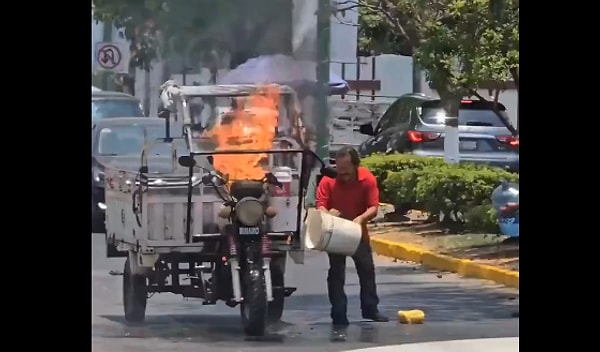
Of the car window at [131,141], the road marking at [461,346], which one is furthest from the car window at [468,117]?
the car window at [131,141]

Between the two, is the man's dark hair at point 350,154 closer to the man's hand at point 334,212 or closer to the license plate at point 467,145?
the man's hand at point 334,212

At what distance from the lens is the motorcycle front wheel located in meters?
7.88

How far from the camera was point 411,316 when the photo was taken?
8.08 metres

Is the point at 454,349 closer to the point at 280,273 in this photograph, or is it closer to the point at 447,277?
the point at 447,277

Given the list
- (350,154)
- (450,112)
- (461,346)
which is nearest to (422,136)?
(450,112)

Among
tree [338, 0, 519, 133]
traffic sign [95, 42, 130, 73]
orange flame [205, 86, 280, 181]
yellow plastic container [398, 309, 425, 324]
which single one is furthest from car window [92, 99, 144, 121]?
yellow plastic container [398, 309, 425, 324]

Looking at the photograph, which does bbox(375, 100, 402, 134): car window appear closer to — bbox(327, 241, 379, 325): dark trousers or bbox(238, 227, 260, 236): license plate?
bbox(327, 241, 379, 325): dark trousers

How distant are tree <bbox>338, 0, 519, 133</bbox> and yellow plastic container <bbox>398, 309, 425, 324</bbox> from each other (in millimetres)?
1235

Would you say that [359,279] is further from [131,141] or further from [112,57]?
[112,57]

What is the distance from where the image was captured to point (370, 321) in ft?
26.3

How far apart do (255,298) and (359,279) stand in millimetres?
646
